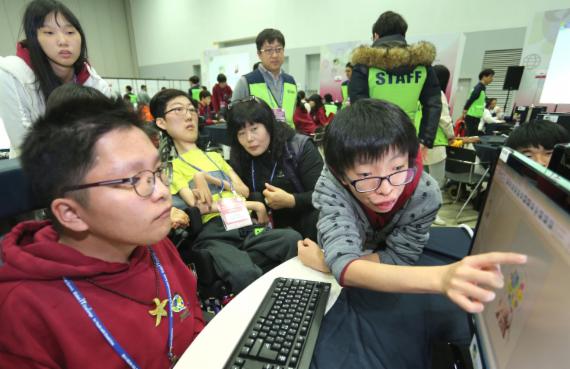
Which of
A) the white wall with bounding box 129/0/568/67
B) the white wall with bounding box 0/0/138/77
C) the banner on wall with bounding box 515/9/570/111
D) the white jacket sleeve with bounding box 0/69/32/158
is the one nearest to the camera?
the white jacket sleeve with bounding box 0/69/32/158

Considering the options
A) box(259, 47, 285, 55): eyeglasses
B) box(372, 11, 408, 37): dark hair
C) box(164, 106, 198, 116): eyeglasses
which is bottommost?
box(164, 106, 198, 116): eyeglasses

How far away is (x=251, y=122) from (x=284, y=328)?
1.41 metres

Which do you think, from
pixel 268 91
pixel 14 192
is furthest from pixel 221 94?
pixel 14 192

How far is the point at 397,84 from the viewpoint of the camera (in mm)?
2658

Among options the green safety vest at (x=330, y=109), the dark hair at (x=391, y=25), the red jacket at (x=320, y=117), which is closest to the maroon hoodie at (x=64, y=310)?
the dark hair at (x=391, y=25)

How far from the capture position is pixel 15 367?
71cm

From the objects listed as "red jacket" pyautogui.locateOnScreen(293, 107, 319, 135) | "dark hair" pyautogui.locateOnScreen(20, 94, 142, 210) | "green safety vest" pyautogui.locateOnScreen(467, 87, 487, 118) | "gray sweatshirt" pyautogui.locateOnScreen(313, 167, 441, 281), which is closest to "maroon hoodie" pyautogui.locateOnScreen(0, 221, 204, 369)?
"dark hair" pyautogui.locateOnScreen(20, 94, 142, 210)

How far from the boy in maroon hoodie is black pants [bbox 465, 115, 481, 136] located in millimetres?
5857

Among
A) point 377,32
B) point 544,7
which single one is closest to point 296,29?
point 544,7

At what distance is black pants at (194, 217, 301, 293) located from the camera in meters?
1.47

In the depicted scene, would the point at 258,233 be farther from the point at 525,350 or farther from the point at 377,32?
the point at 377,32

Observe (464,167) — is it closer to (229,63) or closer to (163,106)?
(163,106)

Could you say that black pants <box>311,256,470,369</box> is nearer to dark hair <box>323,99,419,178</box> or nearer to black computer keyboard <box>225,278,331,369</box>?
black computer keyboard <box>225,278,331,369</box>

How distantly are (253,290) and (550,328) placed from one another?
758 mm
